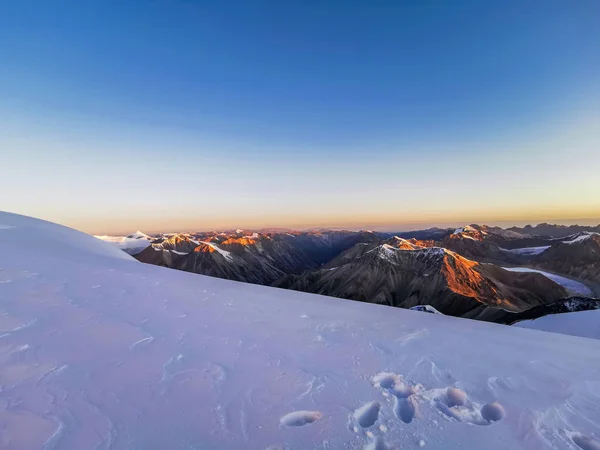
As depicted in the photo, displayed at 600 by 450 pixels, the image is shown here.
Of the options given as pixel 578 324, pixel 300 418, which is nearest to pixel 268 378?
pixel 300 418

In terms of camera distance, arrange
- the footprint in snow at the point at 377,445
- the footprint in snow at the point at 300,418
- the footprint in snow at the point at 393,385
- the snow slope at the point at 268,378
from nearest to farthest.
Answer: the footprint in snow at the point at 377,445 < the snow slope at the point at 268,378 < the footprint in snow at the point at 300,418 < the footprint in snow at the point at 393,385

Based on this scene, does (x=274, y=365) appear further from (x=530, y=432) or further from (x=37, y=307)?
(x=37, y=307)

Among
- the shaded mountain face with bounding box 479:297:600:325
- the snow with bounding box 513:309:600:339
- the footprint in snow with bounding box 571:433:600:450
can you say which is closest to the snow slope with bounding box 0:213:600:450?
the footprint in snow with bounding box 571:433:600:450

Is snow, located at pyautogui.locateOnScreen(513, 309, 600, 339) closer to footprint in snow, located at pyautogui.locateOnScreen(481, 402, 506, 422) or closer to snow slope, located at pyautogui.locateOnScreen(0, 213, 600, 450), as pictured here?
snow slope, located at pyautogui.locateOnScreen(0, 213, 600, 450)

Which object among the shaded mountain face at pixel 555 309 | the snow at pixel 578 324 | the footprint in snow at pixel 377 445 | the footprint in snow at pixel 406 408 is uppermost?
the footprint in snow at pixel 377 445

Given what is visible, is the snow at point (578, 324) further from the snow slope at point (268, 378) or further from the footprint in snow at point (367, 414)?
the footprint in snow at point (367, 414)

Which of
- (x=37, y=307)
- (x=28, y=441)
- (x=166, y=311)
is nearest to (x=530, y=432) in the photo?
(x=28, y=441)

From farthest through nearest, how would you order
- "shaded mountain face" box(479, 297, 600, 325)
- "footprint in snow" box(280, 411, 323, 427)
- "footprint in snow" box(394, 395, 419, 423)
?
"shaded mountain face" box(479, 297, 600, 325), "footprint in snow" box(394, 395, 419, 423), "footprint in snow" box(280, 411, 323, 427)

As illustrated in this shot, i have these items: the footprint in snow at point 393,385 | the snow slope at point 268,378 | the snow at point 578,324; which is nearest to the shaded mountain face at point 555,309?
the snow at point 578,324

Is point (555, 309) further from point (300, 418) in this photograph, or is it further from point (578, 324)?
point (300, 418)
